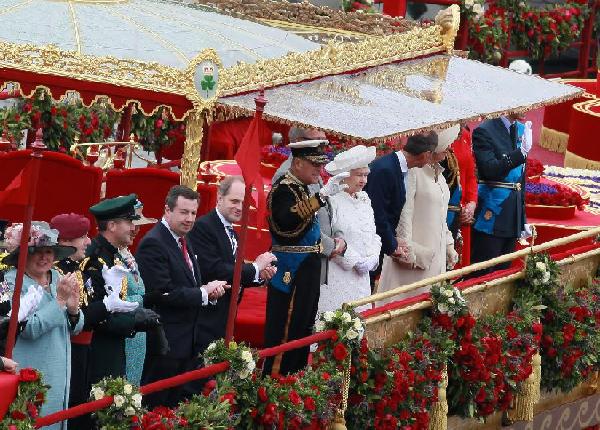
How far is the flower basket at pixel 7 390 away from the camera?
835 cm

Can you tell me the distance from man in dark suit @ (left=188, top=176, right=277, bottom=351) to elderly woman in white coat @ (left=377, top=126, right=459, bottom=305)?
5.66 ft

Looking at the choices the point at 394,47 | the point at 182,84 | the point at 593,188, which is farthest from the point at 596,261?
the point at 593,188

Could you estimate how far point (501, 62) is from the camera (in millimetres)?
27406

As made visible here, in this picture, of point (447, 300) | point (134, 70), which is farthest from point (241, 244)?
point (134, 70)

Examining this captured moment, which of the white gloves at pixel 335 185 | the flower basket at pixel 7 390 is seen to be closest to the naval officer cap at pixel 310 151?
the white gloves at pixel 335 185

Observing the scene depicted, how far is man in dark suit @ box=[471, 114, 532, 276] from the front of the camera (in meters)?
14.1

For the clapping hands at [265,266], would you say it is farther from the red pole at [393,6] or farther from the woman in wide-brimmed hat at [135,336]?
the red pole at [393,6]

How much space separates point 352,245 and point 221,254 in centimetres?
108

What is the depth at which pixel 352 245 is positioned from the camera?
11.8 meters

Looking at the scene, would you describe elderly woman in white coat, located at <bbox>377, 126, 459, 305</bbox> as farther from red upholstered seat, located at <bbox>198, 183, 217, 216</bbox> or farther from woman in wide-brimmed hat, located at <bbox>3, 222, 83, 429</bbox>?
woman in wide-brimmed hat, located at <bbox>3, 222, 83, 429</bbox>

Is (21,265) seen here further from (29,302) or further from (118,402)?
(118,402)

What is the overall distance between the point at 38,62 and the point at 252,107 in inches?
58.5

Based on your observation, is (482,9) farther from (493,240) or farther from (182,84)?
(182,84)

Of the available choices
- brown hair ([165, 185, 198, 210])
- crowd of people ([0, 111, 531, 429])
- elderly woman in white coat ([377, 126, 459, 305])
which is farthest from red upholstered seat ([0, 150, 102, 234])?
brown hair ([165, 185, 198, 210])
